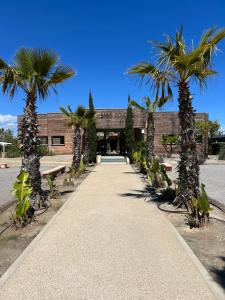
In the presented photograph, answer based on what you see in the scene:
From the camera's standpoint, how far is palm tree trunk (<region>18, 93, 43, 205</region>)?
974cm

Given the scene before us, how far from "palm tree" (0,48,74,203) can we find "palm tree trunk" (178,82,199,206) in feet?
11.7

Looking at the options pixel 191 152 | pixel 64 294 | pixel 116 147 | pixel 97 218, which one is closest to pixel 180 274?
pixel 64 294

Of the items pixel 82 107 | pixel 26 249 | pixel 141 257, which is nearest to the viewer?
pixel 141 257

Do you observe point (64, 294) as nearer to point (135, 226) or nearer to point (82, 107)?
point (135, 226)

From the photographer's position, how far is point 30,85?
9.92 meters

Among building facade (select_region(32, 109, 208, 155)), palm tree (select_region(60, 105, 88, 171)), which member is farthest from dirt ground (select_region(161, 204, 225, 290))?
building facade (select_region(32, 109, 208, 155))

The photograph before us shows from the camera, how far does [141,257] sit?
562 centimetres

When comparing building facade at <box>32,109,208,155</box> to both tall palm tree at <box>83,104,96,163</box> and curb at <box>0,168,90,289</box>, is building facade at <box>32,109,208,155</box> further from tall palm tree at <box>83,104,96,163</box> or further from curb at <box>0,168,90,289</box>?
curb at <box>0,168,90,289</box>

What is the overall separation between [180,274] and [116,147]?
55644mm

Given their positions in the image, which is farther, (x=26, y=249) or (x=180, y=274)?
(x=26, y=249)

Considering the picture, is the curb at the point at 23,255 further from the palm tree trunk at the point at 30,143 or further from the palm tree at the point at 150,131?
the palm tree at the point at 150,131

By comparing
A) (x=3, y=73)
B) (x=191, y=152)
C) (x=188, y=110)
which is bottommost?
(x=191, y=152)

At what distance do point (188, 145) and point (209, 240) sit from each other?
127 inches

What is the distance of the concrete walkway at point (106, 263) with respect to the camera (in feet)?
14.3
